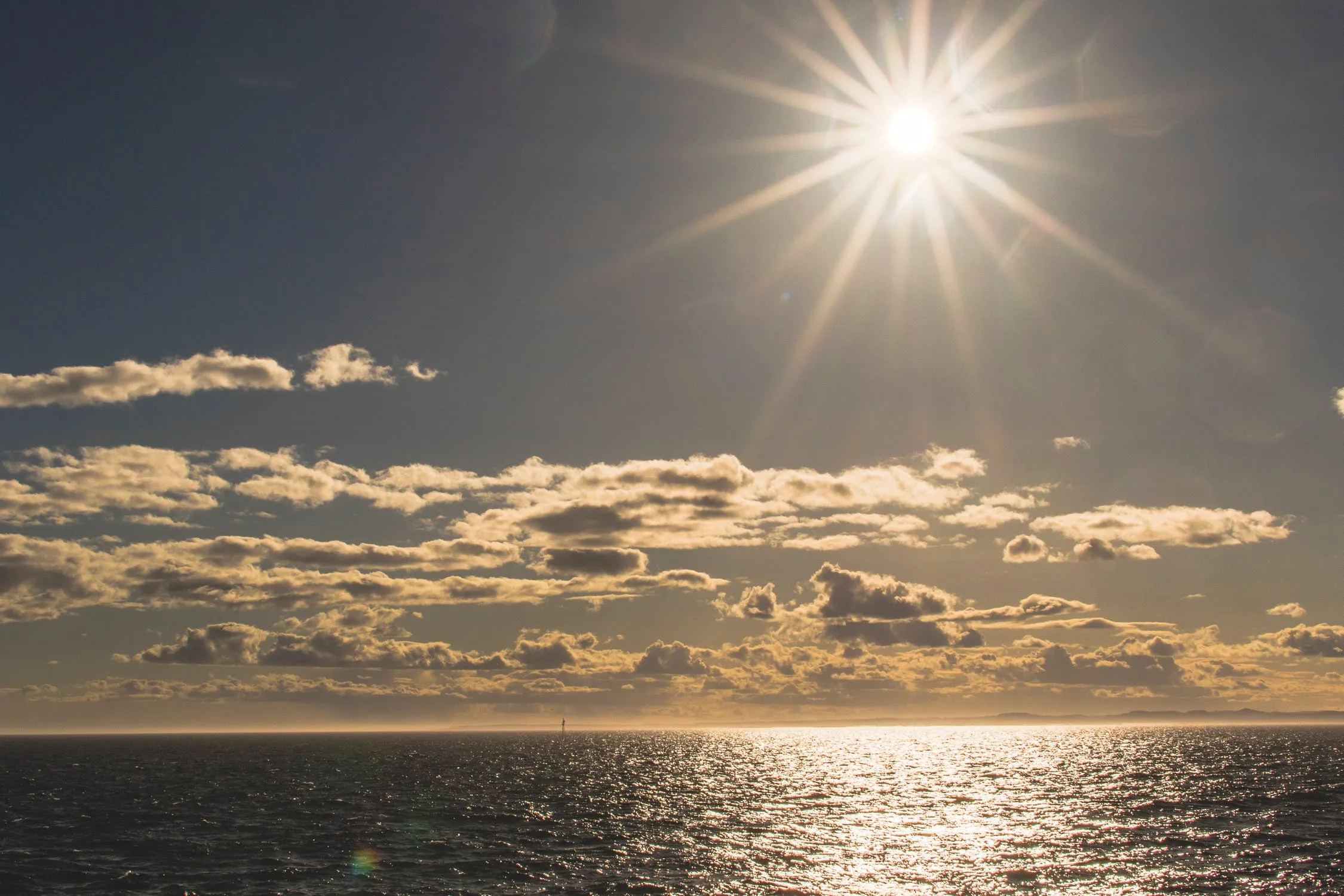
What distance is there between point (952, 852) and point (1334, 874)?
2453cm

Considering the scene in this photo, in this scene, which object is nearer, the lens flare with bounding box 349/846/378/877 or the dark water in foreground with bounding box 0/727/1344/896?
the dark water in foreground with bounding box 0/727/1344/896

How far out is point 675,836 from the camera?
7644cm

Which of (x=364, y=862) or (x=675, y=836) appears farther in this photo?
(x=675, y=836)

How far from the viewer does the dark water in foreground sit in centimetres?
5762

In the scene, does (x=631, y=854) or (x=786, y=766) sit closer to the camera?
(x=631, y=854)

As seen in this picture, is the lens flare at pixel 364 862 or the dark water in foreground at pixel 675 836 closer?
the dark water in foreground at pixel 675 836

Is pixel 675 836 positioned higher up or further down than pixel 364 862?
further down

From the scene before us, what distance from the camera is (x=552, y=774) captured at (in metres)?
157

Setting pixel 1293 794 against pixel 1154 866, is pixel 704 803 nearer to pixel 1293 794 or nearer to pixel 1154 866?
pixel 1154 866

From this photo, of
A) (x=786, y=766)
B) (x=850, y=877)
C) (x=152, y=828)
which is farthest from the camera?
(x=786, y=766)

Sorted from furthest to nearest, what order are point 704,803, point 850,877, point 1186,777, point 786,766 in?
point 786,766 → point 1186,777 → point 704,803 → point 850,877

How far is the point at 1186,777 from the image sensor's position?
465 feet

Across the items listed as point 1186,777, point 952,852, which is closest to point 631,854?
point 952,852

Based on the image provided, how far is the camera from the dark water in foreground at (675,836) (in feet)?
189
